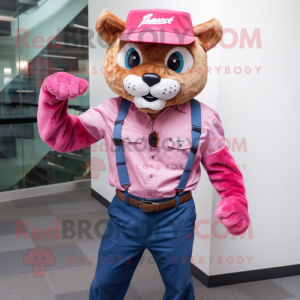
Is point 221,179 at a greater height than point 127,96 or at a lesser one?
lesser

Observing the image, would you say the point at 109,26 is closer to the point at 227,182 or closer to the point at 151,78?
the point at 151,78

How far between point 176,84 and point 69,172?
350 cm

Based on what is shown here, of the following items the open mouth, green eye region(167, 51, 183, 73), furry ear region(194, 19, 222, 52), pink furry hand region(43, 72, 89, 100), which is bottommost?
the open mouth

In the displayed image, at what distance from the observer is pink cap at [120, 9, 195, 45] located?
1362 mm

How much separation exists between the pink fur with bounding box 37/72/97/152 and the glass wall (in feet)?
8.95

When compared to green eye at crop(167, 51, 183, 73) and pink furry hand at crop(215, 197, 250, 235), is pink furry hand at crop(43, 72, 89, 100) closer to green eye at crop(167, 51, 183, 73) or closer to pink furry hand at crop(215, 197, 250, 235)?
green eye at crop(167, 51, 183, 73)

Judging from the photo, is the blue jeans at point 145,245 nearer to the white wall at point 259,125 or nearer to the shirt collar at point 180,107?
the shirt collar at point 180,107

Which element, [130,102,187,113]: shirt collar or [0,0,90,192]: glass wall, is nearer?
[130,102,187,113]: shirt collar

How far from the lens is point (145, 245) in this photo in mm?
1532

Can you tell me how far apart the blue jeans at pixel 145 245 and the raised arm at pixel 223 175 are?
0.55 ft

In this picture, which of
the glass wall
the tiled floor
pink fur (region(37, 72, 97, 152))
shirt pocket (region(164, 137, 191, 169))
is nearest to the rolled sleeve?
shirt pocket (region(164, 137, 191, 169))

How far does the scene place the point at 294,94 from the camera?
7.46ft

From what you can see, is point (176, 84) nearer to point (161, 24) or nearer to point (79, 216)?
point (161, 24)

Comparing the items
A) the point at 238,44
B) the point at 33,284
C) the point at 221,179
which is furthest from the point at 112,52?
the point at 33,284
